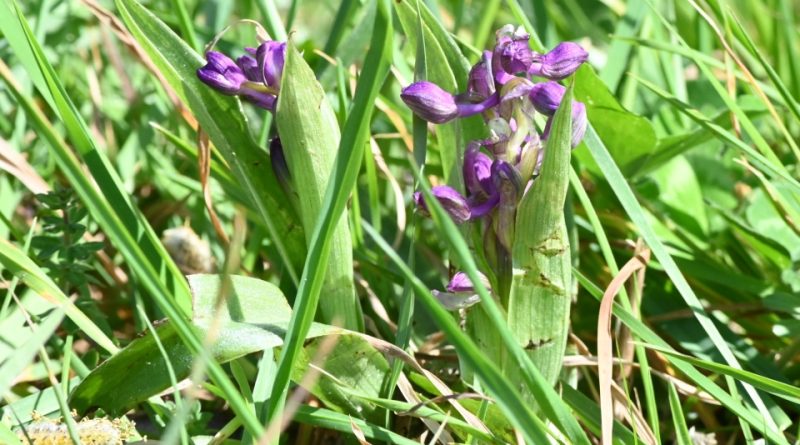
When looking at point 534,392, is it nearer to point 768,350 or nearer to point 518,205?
point 518,205

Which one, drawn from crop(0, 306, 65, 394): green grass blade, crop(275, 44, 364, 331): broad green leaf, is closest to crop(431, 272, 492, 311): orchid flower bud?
crop(275, 44, 364, 331): broad green leaf

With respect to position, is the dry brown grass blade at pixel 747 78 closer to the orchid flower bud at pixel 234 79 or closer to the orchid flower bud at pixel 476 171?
the orchid flower bud at pixel 476 171

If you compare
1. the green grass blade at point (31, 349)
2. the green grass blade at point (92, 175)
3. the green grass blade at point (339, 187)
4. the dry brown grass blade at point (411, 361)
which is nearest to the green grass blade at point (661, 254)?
the dry brown grass blade at point (411, 361)

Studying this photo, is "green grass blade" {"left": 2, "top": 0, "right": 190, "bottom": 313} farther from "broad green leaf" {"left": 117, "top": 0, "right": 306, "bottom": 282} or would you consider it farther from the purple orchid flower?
the purple orchid flower

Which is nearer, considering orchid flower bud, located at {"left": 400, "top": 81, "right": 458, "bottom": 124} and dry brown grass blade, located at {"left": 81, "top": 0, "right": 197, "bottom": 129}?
orchid flower bud, located at {"left": 400, "top": 81, "right": 458, "bottom": 124}

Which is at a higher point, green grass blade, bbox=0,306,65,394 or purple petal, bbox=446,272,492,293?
purple petal, bbox=446,272,492,293

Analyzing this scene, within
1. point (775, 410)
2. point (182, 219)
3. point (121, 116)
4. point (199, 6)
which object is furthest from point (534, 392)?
point (199, 6)
